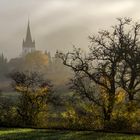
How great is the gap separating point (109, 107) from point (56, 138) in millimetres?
26539

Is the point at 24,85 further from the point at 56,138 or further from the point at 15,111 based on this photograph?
the point at 56,138

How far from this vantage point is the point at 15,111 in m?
89.2

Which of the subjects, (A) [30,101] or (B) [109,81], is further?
(A) [30,101]

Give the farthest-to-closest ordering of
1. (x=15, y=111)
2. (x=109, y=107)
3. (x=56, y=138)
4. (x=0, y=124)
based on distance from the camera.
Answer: (x=15, y=111)
(x=109, y=107)
(x=0, y=124)
(x=56, y=138)

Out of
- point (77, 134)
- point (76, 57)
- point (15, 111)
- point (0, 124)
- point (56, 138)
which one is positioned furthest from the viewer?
point (15, 111)

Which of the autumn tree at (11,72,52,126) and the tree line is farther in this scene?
the autumn tree at (11,72,52,126)

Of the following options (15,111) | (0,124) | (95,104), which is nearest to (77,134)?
(0,124)

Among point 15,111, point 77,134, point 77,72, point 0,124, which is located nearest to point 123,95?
point 77,72

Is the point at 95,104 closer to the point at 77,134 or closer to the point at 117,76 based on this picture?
the point at 117,76

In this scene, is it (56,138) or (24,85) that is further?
→ (24,85)

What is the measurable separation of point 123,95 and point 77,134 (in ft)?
82.2

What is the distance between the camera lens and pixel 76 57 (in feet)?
232

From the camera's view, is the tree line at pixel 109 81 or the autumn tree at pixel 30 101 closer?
the tree line at pixel 109 81

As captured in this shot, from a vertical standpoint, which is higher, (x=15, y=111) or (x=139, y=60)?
(x=139, y=60)
